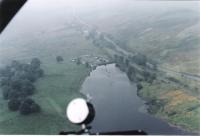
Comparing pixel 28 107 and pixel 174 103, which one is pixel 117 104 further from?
pixel 28 107

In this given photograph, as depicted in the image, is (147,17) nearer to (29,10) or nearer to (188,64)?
(188,64)

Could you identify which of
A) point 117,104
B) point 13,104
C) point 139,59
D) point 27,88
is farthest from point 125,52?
point 13,104

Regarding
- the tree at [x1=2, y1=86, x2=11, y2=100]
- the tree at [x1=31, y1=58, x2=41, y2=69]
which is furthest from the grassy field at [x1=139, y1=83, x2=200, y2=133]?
the tree at [x1=2, y1=86, x2=11, y2=100]

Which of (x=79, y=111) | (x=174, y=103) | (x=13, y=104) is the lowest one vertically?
(x=174, y=103)

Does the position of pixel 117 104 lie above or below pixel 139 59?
below

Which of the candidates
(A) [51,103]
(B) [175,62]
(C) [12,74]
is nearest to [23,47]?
(C) [12,74]

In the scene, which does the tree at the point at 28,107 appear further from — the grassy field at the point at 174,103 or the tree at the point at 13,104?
the grassy field at the point at 174,103
